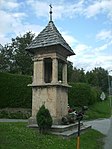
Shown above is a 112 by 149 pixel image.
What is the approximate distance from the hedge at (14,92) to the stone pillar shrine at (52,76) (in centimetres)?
1621

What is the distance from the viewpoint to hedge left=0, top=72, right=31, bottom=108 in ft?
105

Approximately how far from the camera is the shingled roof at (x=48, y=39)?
15.5 meters

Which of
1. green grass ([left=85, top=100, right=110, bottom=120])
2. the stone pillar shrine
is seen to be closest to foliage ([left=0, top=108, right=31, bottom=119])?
green grass ([left=85, top=100, right=110, bottom=120])

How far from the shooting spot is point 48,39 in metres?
15.9

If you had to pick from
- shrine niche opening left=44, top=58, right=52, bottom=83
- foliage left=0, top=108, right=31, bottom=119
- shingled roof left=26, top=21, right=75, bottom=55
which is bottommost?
foliage left=0, top=108, right=31, bottom=119

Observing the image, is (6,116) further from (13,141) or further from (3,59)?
(3,59)

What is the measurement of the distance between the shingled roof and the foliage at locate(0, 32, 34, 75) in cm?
3718

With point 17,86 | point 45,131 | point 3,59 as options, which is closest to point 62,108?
point 45,131

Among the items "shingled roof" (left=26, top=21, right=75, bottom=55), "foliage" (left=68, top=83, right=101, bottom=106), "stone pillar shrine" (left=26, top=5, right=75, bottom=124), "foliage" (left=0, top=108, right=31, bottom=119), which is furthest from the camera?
"foliage" (left=68, top=83, right=101, bottom=106)

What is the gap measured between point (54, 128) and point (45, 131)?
0.48m

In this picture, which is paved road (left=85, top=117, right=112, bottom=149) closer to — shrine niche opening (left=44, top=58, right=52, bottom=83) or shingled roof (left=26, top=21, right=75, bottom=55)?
shrine niche opening (left=44, top=58, right=52, bottom=83)

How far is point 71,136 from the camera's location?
13352 millimetres

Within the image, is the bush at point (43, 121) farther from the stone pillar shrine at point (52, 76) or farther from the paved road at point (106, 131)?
the paved road at point (106, 131)

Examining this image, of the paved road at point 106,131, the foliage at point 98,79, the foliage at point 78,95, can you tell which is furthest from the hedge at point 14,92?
the foliage at point 98,79
